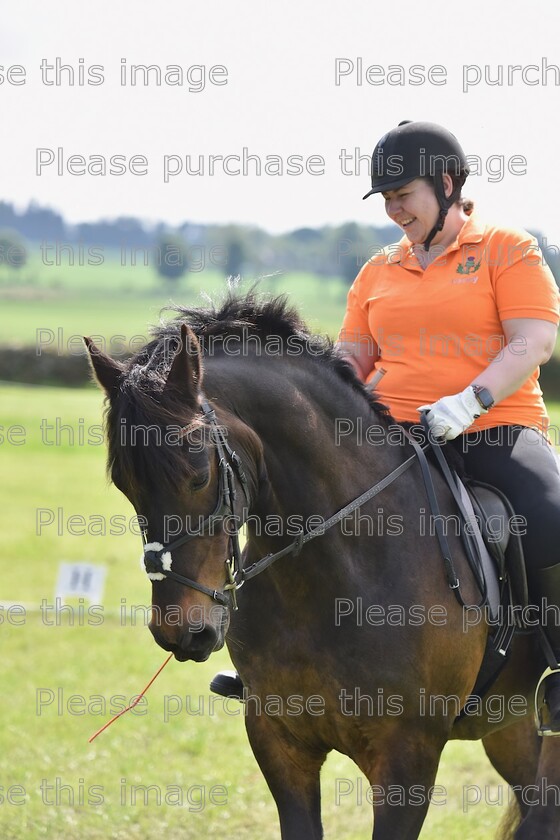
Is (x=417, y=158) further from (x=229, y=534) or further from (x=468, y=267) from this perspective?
(x=229, y=534)

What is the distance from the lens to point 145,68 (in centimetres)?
820

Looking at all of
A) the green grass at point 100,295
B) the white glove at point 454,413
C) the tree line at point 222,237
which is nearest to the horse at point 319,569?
the white glove at point 454,413

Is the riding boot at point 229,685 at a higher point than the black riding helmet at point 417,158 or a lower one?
lower

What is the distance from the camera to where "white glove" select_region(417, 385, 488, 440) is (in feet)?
14.0

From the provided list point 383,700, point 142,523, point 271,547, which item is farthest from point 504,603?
point 142,523

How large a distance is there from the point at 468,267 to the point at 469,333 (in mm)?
286

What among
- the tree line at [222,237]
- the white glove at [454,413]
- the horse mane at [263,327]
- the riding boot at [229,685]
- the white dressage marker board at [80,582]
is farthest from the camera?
the tree line at [222,237]

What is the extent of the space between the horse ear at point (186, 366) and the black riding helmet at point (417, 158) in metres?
1.44

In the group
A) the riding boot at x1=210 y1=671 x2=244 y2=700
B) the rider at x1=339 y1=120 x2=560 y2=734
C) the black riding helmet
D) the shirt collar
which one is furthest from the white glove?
the riding boot at x1=210 y1=671 x2=244 y2=700

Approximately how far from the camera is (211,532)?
11.3ft

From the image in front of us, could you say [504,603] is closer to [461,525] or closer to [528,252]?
[461,525]

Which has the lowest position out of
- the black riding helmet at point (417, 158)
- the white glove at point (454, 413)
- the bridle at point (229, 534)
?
the bridle at point (229, 534)

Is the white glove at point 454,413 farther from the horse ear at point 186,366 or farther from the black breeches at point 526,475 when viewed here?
the horse ear at point 186,366

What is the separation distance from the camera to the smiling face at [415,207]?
451 cm
